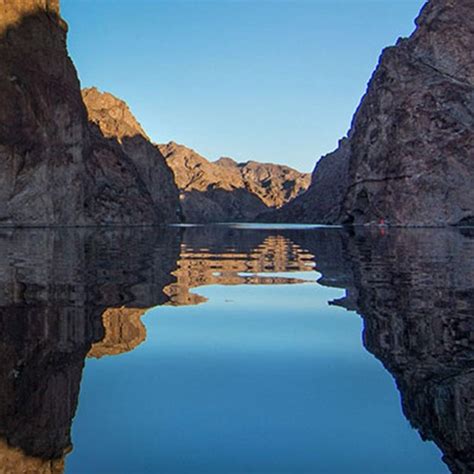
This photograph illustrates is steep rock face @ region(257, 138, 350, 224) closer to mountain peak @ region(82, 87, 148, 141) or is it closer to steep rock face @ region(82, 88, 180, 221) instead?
steep rock face @ region(82, 88, 180, 221)

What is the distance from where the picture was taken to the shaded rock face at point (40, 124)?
60688 millimetres

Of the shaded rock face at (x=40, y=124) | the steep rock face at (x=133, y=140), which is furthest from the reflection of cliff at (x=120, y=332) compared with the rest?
the steep rock face at (x=133, y=140)

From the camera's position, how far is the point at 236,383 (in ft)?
17.2

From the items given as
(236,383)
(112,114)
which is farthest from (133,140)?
(236,383)

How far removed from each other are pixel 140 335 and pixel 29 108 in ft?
205

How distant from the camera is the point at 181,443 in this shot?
387 cm

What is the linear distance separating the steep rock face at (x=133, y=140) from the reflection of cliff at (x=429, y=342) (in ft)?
371

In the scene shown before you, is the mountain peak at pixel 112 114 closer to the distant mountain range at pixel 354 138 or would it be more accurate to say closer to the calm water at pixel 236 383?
the distant mountain range at pixel 354 138

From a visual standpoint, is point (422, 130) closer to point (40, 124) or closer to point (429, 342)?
point (40, 124)

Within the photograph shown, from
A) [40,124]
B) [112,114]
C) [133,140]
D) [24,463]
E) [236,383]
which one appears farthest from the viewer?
[133,140]

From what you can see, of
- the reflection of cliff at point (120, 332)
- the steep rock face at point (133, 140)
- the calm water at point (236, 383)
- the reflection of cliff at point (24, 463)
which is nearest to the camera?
the reflection of cliff at point (24, 463)

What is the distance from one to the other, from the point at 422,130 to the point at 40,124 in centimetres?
5387

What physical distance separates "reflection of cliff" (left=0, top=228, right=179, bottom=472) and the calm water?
0.07 feet

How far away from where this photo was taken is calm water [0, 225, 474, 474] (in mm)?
3750
